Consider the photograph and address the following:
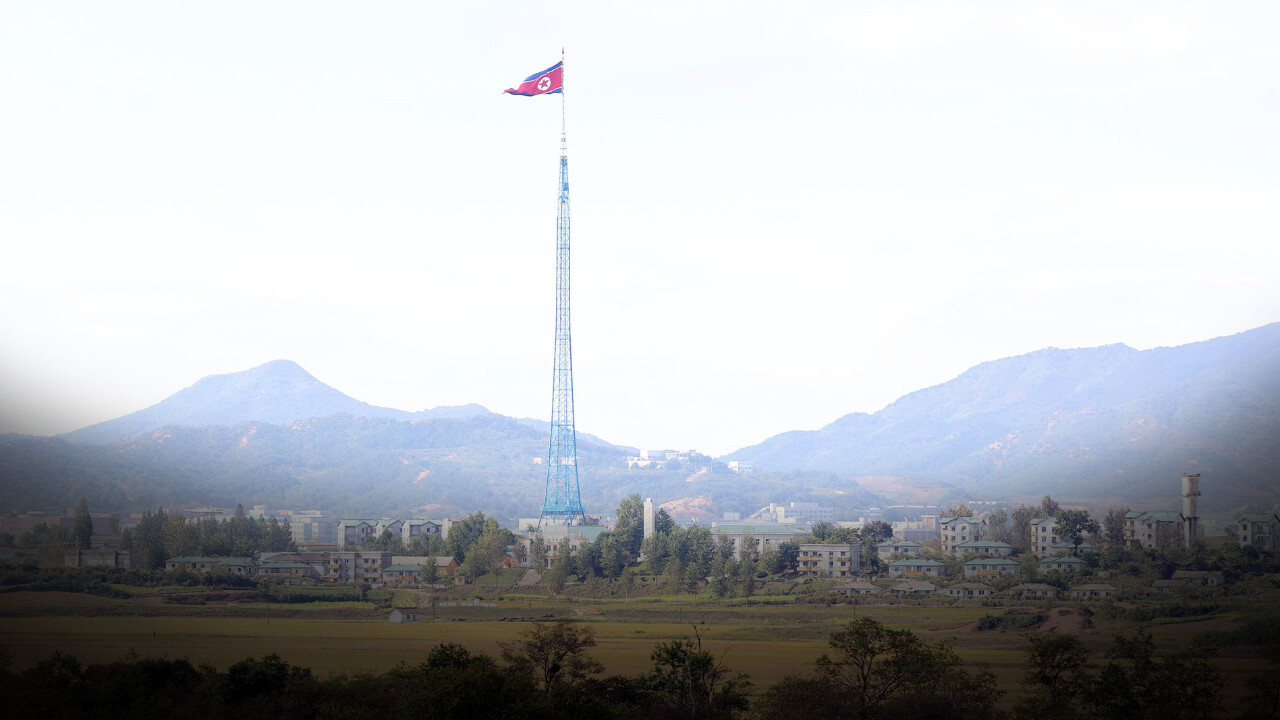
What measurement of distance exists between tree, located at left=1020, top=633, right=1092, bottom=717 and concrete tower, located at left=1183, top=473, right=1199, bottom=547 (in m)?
42.5

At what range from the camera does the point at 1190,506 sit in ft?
241

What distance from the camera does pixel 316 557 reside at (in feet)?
254

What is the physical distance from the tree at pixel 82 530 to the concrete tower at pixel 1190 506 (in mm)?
68824

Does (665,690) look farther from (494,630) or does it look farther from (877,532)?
(877,532)

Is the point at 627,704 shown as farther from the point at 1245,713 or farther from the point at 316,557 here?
the point at 316,557

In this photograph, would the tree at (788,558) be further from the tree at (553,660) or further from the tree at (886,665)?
the tree at (886,665)

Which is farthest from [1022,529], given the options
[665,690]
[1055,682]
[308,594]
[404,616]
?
[665,690]

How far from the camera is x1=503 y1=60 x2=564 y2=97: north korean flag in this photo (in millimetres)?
72250

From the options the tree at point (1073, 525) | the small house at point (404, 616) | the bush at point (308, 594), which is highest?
the tree at point (1073, 525)

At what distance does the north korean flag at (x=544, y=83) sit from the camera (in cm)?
7225

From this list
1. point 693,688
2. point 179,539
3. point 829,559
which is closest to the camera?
point 693,688

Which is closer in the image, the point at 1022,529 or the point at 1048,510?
the point at 1022,529

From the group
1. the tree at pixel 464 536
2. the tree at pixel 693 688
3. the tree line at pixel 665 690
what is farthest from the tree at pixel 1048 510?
the tree at pixel 693 688

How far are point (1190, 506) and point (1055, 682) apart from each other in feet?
154
